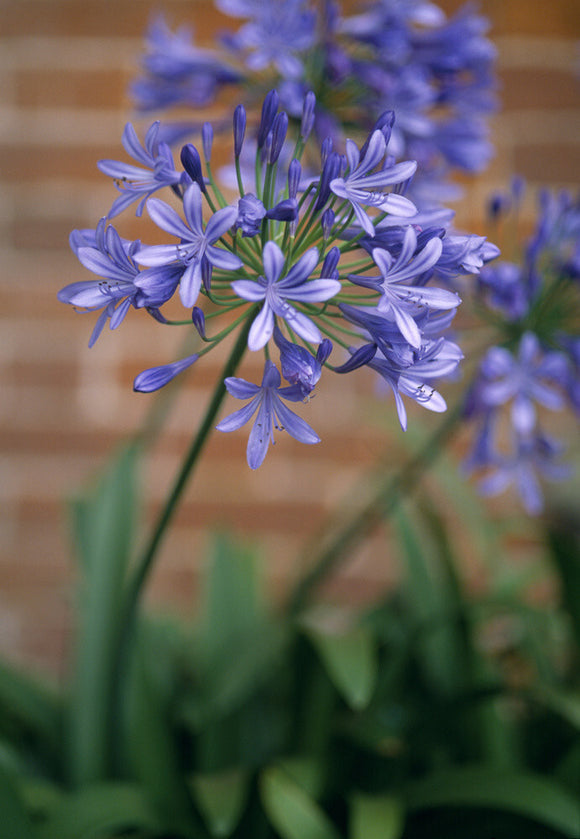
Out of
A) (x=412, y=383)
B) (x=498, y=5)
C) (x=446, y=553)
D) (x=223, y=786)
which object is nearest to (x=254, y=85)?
(x=412, y=383)

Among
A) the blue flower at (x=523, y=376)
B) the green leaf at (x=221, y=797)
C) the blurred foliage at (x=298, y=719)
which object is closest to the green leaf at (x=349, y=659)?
the blurred foliage at (x=298, y=719)

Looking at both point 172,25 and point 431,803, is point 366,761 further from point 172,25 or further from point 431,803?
point 172,25

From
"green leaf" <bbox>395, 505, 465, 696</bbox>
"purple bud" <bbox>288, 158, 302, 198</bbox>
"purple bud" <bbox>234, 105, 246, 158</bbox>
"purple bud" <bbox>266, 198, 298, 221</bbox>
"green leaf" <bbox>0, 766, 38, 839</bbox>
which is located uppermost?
"purple bud" <bbox>234, 105, 246, 158</bbox>

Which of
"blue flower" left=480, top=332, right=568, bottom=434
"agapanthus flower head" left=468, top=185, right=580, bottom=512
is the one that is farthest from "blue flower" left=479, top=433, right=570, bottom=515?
"blue flower" left=480, top=332, right=568, bottom=434

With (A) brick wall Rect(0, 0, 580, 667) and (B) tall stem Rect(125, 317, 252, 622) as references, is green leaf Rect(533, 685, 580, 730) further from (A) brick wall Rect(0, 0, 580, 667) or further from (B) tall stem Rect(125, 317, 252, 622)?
(A) brick wall Rect(0, 0, 580, 667)

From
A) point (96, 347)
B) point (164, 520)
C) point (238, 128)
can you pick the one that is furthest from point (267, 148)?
point (96, 347)

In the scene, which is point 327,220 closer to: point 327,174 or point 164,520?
point 327,174
